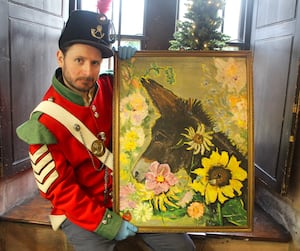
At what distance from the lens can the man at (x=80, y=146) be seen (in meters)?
1.21

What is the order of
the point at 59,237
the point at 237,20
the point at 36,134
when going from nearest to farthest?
the point at 36,134 < the point at 59,237 < the point at 237,20

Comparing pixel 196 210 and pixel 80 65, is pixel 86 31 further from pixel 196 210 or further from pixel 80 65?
pixel 196 210

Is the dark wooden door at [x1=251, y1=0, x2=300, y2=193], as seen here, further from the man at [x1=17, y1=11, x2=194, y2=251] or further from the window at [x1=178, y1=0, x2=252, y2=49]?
the man at [x1=17, y1=11, x2=194, y2=251]

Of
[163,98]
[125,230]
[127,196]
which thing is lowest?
[125,230]

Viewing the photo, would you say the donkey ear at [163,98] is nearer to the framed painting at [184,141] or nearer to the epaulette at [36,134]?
the framed painting at [184,141]

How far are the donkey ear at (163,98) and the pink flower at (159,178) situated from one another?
19 cm

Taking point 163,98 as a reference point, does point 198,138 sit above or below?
below

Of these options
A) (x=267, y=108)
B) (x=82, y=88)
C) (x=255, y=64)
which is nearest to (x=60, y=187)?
(x=82, y=88)

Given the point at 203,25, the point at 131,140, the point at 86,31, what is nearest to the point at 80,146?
the point at 131,140

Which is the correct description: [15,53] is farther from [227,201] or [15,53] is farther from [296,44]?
A: [296,44]

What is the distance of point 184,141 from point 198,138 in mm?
50

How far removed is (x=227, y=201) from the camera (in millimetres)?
1248

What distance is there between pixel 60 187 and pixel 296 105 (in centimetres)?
94

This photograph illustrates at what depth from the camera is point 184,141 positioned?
1259 millimetres
